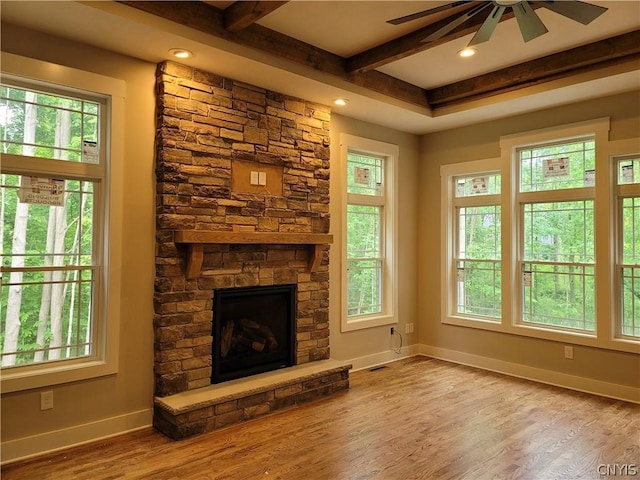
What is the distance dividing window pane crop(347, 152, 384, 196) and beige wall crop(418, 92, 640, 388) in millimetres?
692

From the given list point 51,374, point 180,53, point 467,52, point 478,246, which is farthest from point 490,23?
point 51,374

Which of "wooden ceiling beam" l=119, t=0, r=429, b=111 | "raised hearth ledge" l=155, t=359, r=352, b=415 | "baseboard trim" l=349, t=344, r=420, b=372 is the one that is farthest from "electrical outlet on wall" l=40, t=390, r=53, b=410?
"baseboard trim" l=349, t=344, r=420, b=372

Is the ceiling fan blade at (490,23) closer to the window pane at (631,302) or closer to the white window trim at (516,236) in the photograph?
the white window trim at (516,236)

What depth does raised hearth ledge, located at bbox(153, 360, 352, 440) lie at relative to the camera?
3.21 meters

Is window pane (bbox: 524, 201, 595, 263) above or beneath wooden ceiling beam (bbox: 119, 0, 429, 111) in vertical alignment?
beneath

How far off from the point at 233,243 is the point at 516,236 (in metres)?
3.02

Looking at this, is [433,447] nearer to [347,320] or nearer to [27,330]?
[347,320]

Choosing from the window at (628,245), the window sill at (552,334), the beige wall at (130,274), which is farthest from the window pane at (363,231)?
the window at (628,245)

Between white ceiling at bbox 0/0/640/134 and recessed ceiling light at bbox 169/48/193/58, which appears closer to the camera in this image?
white ceiling at bbox 0/0/640/134

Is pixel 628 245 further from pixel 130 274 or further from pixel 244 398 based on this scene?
pixel 130 274

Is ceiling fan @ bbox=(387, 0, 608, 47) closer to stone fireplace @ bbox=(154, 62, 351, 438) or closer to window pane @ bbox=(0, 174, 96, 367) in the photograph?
stone fireplace @ bbox=(154, 62, 351, 438)

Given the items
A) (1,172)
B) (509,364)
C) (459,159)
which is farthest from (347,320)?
(1,172)

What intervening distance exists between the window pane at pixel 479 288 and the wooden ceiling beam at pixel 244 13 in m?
3.59

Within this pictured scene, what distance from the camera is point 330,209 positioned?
4.70m
